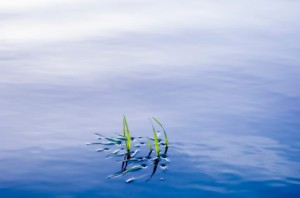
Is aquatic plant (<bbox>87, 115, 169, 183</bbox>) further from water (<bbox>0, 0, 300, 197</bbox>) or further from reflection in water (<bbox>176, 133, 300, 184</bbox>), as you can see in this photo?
reflection in water (<bbox>176, 133, 300, 184</bbox>)

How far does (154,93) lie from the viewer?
11.9 ft

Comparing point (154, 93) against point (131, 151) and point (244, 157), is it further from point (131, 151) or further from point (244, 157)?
point (244, 157)

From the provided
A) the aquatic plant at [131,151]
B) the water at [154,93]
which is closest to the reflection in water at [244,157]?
the water at [154,93]

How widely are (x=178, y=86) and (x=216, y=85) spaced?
31 cm

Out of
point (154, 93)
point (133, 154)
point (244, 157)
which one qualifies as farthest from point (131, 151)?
point (154, 93)

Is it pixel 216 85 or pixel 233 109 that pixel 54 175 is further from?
pixel 216 85

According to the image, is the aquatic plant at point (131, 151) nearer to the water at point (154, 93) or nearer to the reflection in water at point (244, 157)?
the water at point (154, 93)

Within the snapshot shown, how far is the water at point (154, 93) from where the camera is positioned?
100 inches

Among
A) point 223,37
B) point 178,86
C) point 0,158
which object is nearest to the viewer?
point 0,158

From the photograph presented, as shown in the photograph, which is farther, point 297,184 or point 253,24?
point 253,24

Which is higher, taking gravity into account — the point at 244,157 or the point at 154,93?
the point at 154,93

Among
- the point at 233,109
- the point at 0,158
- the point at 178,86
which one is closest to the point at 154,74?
the point at 178,86

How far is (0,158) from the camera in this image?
2.69m

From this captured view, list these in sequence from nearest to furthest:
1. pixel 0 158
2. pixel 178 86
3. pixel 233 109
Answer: pixel 0 158 → pixel 233 109 → pixel 178 86
